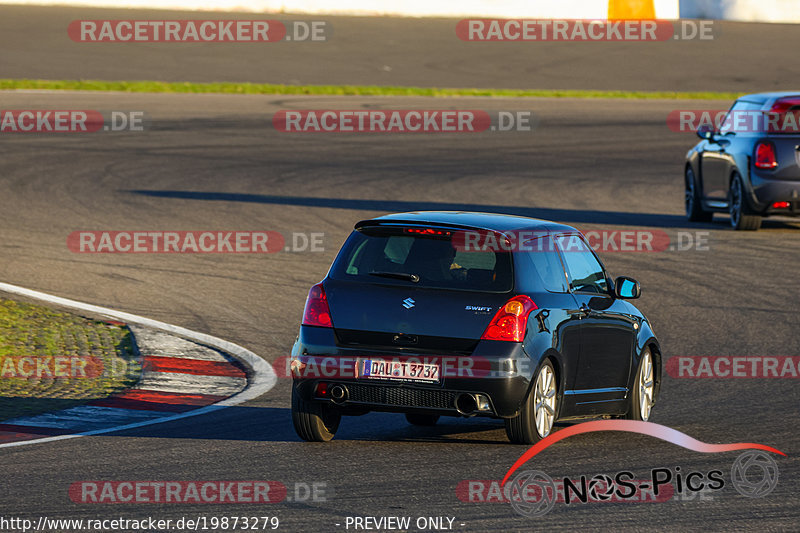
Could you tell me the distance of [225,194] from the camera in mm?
23438

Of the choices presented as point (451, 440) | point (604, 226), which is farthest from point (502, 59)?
point (451, 440)

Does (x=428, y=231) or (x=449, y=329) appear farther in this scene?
(x=428, y=231)

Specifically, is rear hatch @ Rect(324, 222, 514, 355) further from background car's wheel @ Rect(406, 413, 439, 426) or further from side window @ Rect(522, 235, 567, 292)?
background car's wheel @ Rect(406, 413, 439, 426)

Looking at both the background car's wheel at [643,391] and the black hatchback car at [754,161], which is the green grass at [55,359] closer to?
the background car's wheel at [643,391]

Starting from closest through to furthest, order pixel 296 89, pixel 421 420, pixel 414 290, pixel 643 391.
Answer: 1. pixel 414 290
2. pixel 421 420
3. pixel 643 391
4. pixel 296 89

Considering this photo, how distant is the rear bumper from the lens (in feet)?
29.2

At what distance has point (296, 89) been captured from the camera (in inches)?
1592

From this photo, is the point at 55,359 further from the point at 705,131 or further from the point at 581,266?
the point at 705,131

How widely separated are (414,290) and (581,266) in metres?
1.49

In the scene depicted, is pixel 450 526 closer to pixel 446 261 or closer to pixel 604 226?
pixel 446 261

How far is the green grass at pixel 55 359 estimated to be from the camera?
10.9m

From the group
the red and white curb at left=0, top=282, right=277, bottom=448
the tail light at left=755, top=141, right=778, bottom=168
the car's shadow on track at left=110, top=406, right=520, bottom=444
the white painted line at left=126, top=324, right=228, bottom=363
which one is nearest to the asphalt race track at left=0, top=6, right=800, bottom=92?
the tail light at left=755, top=141, right=778, bottom=168

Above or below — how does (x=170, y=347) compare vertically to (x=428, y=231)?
below

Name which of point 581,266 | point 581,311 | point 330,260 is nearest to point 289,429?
point 581,311
